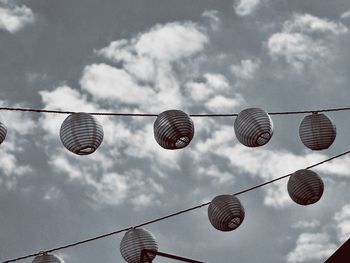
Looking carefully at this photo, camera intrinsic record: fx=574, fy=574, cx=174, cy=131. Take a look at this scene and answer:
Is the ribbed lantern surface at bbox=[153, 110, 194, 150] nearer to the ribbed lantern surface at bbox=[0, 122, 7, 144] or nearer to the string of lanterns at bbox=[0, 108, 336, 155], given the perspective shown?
the string of lanterns at bbox=[0, 108, 336, 155]

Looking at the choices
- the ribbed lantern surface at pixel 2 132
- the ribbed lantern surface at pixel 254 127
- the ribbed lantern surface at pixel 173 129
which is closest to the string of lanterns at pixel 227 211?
the ribbed lantern surface at pixel 254 127

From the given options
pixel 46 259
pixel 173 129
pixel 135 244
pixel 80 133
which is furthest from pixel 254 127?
pixel 46 259

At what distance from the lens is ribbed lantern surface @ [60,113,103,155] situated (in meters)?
6.15

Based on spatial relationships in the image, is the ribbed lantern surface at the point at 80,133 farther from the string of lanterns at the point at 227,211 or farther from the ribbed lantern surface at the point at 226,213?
the ribbed lantern surface at the point at 226,213

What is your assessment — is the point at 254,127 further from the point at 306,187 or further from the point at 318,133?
the point at 306,187

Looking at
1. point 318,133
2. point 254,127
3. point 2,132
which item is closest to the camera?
point 2,132

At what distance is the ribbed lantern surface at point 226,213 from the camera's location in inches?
296

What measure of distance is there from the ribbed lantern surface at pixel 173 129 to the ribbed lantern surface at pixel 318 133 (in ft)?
5.45

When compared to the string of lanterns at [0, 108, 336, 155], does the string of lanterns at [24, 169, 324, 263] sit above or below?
below

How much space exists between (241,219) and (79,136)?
2645mm

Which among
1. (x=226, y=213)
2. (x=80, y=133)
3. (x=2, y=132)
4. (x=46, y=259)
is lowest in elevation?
(x=226, y=213)

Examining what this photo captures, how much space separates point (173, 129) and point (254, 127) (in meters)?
0.99

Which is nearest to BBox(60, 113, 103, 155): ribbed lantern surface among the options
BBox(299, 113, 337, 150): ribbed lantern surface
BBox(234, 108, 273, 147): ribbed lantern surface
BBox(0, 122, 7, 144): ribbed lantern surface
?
BBox(0, 122, 7, 144): ribbed lantern surface

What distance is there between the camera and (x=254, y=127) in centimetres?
662
